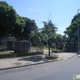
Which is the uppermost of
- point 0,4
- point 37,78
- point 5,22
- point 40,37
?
point 0,4

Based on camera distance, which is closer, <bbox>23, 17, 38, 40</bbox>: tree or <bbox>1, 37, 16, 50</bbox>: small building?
<bbox>1, 37, 16, 50</bbox>: small building

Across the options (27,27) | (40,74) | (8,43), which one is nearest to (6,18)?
(40,74)

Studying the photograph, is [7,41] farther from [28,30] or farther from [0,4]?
[28,30]

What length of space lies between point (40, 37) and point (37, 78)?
543 inches

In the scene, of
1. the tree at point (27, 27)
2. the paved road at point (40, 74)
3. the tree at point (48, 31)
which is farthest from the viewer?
the tree at point (27, 27)

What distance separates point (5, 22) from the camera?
2194cm

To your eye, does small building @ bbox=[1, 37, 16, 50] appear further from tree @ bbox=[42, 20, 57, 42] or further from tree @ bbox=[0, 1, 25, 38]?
tree @ bbox=[42, 20, 57, 42]

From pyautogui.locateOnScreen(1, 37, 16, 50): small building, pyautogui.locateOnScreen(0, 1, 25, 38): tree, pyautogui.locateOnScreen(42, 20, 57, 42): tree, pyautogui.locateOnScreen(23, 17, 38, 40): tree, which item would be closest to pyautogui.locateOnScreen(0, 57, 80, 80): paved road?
pyautogui.locateOnScreen(42, 20, 57, 42): tree

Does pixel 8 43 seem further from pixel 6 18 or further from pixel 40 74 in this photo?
pixel 40 74

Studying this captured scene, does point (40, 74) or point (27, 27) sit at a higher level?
point (27, 27)

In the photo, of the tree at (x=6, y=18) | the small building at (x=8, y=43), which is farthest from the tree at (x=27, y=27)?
the tree at (x=6, y=18)

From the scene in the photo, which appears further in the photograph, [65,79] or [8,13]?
[8,13]

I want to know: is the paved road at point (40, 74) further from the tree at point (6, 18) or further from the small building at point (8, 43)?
the small building at point (8, 43)

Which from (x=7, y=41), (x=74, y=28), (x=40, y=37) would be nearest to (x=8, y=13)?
(x=40, y=37)
